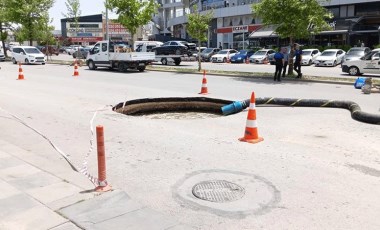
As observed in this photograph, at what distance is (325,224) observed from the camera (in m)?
3.99

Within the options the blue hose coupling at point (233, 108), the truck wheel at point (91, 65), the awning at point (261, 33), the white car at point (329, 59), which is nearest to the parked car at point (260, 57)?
the white car at point (329, 59)

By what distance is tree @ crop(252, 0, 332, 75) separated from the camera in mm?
18922

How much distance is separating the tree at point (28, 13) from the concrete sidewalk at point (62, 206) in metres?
40.1

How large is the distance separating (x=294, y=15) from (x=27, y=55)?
25417mm

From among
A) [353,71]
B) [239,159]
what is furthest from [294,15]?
[239,159]

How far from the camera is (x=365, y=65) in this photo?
2233cm

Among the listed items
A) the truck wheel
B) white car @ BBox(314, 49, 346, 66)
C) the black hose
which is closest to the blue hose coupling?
the black hose

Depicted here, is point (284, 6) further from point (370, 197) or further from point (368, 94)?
point (370, 197)

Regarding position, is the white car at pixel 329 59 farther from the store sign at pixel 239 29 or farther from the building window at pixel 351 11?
the store sign at pixel 239 29

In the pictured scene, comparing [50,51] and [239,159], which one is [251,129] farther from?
[50,51]

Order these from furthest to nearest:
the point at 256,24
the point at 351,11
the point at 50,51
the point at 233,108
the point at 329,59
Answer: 1. the point at 256,24
2. the point at 50,51
3. the point at 351,11
4. the point at 329,59
5. the point at 233,108

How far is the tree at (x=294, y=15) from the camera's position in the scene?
18922mm

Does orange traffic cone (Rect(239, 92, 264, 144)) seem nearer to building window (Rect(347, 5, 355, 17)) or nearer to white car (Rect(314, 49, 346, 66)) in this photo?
white car (Rect(314, 49, 346, 66))

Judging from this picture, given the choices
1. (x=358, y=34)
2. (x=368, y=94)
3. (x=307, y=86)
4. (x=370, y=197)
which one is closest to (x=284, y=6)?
(x=307, y=86)
